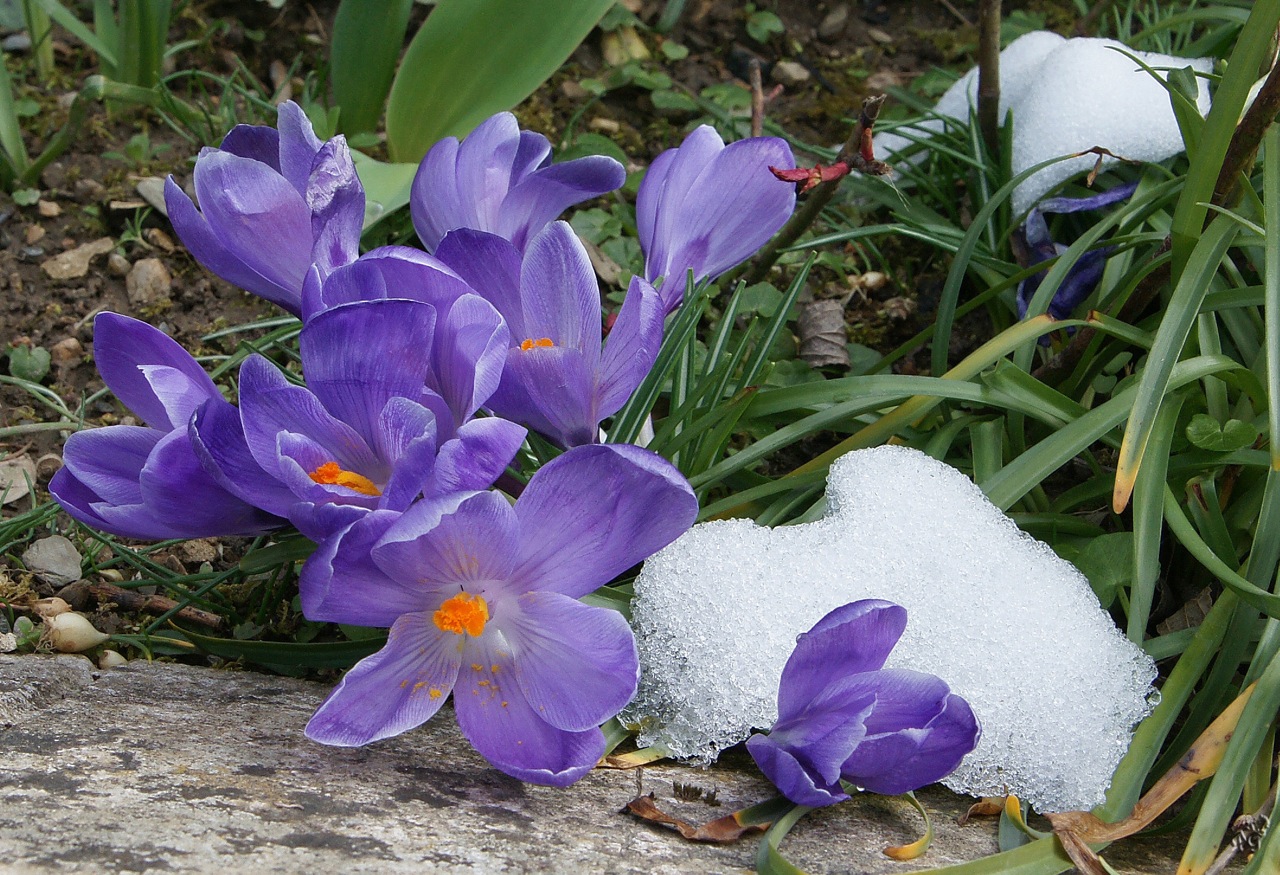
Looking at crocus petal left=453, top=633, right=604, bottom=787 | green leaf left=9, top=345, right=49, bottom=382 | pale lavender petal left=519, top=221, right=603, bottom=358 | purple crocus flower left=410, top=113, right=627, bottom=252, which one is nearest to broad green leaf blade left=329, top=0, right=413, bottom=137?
green leaf left=9, top=345, right=49, bottom=382

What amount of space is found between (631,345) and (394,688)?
1.17ft

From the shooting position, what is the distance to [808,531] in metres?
1.17

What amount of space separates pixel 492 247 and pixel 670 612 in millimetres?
413

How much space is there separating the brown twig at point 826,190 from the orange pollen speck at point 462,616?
661 mm

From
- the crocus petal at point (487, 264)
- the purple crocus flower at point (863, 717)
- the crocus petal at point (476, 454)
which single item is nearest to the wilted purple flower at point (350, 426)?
the crocus petal at point (476, 454)

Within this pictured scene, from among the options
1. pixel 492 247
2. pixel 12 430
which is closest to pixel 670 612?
pixel 492 247

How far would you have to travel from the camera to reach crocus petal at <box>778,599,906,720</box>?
88 centimetres

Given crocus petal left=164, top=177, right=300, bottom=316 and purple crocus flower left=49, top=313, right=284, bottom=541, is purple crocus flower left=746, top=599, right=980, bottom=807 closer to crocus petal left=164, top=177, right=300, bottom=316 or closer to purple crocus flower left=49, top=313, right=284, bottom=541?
purple crocus flower left=49, top=313, right=284, bottom=541

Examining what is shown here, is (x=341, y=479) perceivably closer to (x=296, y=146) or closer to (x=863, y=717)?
(x=296, y=146)

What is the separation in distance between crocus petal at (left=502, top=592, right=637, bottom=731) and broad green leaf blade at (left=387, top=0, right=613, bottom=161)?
3.70 ft

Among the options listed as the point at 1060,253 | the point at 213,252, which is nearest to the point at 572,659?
the point at 213,252

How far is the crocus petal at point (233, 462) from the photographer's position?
0.83 m

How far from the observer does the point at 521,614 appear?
902 mm

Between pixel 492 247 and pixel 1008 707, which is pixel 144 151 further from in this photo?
pixel 1008 707
